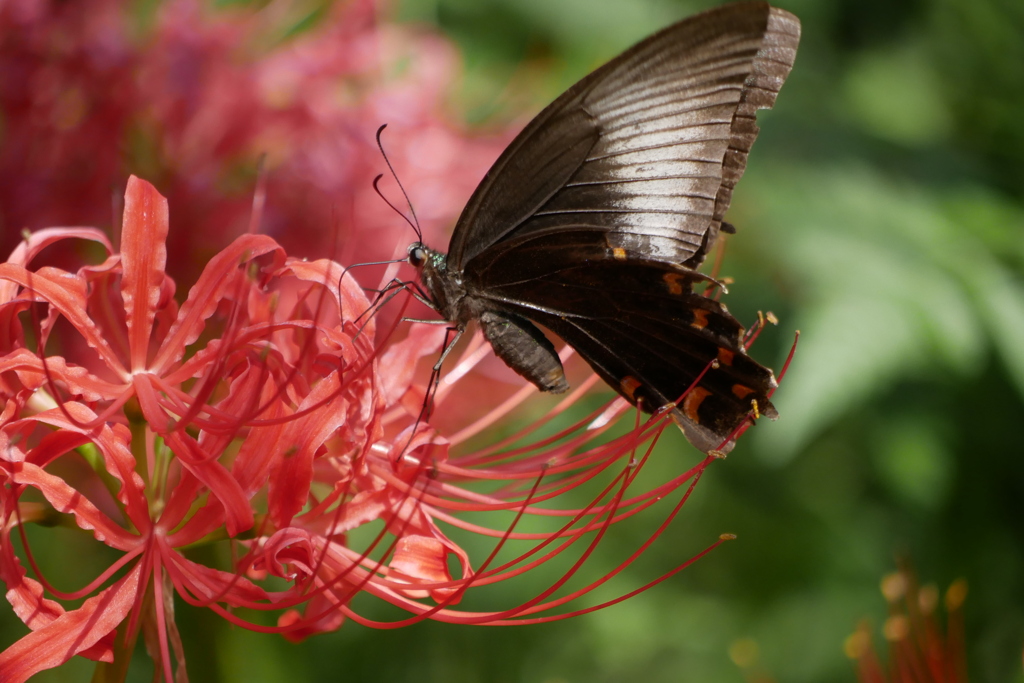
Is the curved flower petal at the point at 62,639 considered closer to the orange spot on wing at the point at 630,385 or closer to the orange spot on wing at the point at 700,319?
the orange spot on wing at the point at 630,385

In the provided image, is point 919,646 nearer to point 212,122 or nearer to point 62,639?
point 62,639

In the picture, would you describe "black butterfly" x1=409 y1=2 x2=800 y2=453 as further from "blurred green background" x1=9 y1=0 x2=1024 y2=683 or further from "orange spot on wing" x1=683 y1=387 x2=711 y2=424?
"blurred green background" x1=9 y1=0 x2=1024 y2=683

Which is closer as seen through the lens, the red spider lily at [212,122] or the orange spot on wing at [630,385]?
the orange spot on wing at [630,385]

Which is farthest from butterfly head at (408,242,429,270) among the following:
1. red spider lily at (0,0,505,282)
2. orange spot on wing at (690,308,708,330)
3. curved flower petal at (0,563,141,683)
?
curved flower petal at (0,563,141,683)

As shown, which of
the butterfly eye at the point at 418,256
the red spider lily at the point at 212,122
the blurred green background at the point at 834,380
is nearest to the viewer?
the butterfly eye at the point at 418,256

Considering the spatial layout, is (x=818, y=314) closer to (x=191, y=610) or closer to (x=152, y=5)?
(x=191, y=610)

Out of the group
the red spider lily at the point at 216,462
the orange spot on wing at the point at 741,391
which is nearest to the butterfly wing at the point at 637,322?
the orange spot on wing at the point at 741,391
